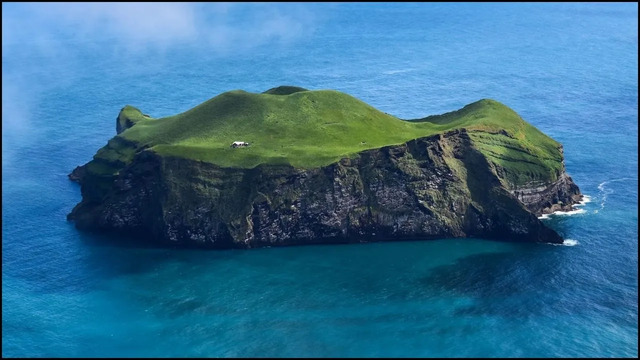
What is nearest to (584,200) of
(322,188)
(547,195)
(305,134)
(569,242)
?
(547,195)

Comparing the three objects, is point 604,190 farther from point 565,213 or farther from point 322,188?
point 322,188

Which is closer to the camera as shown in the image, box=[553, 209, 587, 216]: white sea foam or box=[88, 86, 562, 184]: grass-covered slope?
box=[88, 86, 562, 184]: grass-covered slope

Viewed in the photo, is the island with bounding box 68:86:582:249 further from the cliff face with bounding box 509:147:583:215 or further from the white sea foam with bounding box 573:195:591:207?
the white sea foam with bounding box 573:195:591:207

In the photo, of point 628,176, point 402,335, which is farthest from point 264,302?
point 628,176

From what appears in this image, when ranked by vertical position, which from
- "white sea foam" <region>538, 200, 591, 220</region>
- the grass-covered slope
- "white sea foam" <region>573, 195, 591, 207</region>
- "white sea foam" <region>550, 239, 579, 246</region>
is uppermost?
the grass-covered slope

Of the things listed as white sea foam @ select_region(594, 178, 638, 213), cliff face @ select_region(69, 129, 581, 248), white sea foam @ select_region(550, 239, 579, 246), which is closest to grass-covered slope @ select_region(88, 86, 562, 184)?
cliff face @ select_region(69, 129, 581, 248)
